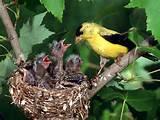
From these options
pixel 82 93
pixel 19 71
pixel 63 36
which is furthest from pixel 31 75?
pixel 63 36

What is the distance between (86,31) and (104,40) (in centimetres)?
12

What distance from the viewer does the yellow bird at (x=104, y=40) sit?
8.85ft

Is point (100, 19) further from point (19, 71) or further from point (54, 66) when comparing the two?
point (19, 71)

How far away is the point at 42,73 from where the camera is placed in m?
2.59

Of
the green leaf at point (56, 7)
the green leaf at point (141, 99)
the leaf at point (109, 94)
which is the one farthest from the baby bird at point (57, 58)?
the green leaf at point (56, 7)

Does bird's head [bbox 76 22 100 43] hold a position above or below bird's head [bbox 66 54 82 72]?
above

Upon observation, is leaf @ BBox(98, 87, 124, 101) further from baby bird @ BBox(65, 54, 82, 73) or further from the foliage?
baby bird @ BBox(65, 54, 82, 73)

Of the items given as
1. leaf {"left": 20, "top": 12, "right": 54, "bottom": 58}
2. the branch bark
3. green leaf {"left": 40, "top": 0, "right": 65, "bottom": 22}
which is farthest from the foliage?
green leaf {"left": 40, "top": 0, "right": 65, "bottom": 22}

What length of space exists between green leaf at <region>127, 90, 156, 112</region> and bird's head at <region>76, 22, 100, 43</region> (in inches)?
16.7

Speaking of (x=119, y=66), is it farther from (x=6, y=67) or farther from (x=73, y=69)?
(x=6, y=67)

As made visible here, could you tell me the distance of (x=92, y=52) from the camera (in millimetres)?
3129

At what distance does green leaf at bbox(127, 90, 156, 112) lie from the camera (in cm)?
267

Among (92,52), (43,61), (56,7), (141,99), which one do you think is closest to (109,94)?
(141,99)

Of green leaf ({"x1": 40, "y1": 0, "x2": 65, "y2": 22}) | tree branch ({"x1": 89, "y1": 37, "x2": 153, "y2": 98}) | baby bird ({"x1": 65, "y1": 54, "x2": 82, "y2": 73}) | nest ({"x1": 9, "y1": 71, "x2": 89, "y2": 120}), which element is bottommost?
nest ({"x1": 9, "y1": 71, "x2": 89, "y2": 120})
